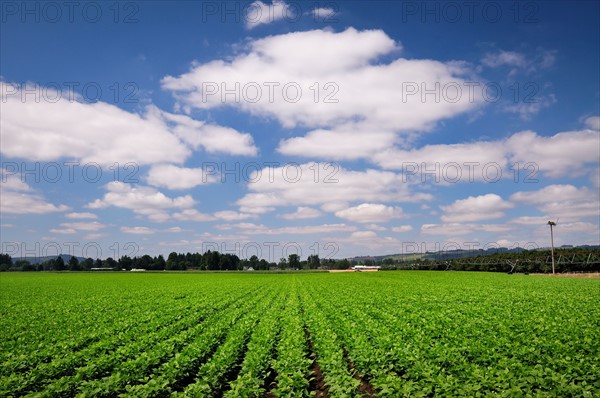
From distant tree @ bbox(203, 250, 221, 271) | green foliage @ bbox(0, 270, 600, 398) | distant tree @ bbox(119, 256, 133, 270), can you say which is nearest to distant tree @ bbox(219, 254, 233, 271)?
distant tree @ bbox(203, 250, 221, 271)

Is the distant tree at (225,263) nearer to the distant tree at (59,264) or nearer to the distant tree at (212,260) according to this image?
the distant tree at (212,260)

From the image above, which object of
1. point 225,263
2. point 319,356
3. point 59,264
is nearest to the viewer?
point 319,356

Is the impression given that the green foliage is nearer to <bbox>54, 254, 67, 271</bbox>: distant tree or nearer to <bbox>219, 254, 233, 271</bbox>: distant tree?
<bbox>219, 254, 233, 271</bbox>: distant tree

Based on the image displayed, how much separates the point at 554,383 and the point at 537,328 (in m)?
8.62

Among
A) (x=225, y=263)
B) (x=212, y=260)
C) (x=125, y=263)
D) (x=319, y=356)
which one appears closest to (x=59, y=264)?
(x=125, y=263)

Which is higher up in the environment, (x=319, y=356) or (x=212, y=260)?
(x=319, y=356)

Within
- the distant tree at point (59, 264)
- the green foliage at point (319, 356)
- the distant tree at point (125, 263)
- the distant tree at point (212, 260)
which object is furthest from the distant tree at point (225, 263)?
the green foliage at point (319, 356)

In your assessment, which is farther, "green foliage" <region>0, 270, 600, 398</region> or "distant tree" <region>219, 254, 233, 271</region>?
"distant tree" <region>219, 254, 233, 271</region>

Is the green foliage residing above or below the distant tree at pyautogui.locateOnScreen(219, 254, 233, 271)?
above

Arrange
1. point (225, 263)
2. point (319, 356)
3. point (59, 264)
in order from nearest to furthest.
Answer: point (319, 356) < point (59, 264) < point (225, 263)

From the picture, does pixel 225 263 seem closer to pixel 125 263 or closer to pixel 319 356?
pixel 125 263

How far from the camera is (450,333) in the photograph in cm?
1673

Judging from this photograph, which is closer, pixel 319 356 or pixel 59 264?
pixel 319 356

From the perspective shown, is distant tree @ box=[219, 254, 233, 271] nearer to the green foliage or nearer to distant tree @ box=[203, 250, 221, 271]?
distant tree @ box=[203, 250, 221, 271]
